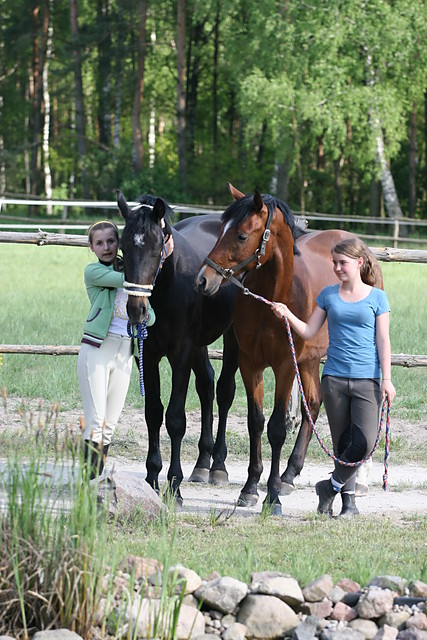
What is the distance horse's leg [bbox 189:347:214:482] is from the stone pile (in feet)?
9.79

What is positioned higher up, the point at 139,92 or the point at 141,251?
the point at 139,92

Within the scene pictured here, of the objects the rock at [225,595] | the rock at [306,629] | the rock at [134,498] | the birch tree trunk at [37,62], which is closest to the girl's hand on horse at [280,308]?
the rock at [134,498]

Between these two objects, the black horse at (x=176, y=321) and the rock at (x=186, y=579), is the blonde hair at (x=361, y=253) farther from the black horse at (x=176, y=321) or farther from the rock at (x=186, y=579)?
the rock at (x=186, y=579)

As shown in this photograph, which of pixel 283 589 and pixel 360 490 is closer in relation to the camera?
pixel 283 589

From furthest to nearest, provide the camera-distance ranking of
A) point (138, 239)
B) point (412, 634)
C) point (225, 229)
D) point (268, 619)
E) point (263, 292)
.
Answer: point (263, 292) < point (225, 229) < point (138, 239) < point (268, 619) < point (412, 634)

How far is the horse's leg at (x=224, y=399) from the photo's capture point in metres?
6.82

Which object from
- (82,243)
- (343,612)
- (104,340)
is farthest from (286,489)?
(82,243)

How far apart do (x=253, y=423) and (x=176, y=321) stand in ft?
2.77

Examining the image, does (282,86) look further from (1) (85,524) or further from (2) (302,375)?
(1) (85,524)

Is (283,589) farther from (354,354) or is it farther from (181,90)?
(181,90)

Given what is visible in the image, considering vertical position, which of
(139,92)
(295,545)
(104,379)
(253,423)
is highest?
(139,92)

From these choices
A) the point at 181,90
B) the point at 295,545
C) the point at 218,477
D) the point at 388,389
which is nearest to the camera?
the point at 295,545

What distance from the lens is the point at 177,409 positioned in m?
6.19

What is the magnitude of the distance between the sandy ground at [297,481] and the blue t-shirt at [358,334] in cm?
100
